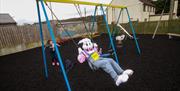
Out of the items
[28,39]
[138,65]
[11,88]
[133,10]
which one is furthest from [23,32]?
[133,10]

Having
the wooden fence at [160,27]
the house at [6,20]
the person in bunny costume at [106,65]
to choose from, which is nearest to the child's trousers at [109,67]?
the person in bunny costume at [106,65]

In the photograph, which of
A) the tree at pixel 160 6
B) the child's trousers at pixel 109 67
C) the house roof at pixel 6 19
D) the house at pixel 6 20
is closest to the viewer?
the child's trousers at pixel 109 67

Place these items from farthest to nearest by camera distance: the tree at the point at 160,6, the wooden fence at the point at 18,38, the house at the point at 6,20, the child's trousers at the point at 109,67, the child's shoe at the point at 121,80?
the tree at the point at 160,6
the house at the point at 6,20
the wooden fence at the point at 18,38
the child's trousers at the point at 109,67
the child's shoe at the point at 121,80

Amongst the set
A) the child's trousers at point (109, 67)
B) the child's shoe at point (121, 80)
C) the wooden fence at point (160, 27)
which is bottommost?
the child's shoe at point (121, 80)

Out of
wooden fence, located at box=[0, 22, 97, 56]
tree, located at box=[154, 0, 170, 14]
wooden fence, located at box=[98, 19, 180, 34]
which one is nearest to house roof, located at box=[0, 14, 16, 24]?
wooden fence, located at box=[0, 22, 97, 56]

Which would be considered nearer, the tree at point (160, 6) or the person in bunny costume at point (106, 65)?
the person in bunny costume at point (106, 65)

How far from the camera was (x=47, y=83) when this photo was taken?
374cm

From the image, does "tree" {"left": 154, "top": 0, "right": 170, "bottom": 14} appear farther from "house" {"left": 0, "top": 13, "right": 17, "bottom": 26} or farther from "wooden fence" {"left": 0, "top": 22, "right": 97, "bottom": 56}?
"house" {"left": 0, "top": 13, "right": 17, "bottom": 26}

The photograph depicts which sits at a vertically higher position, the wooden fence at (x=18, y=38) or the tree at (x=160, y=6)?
the tree at (x=160, y=6)

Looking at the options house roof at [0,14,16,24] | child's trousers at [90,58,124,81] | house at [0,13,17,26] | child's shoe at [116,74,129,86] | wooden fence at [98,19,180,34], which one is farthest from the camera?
house roof at [0,14,16,24]

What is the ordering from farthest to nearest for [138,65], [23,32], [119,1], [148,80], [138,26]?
[119,1]
[138,26]
[23,32]
[138,65]
[148,80]

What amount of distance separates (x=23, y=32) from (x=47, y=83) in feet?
24.6

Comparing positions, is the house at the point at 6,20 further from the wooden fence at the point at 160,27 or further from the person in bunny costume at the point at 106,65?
the person in bunny costume at the point at 106,65

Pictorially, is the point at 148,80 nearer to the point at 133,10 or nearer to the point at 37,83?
the point at 37,83
